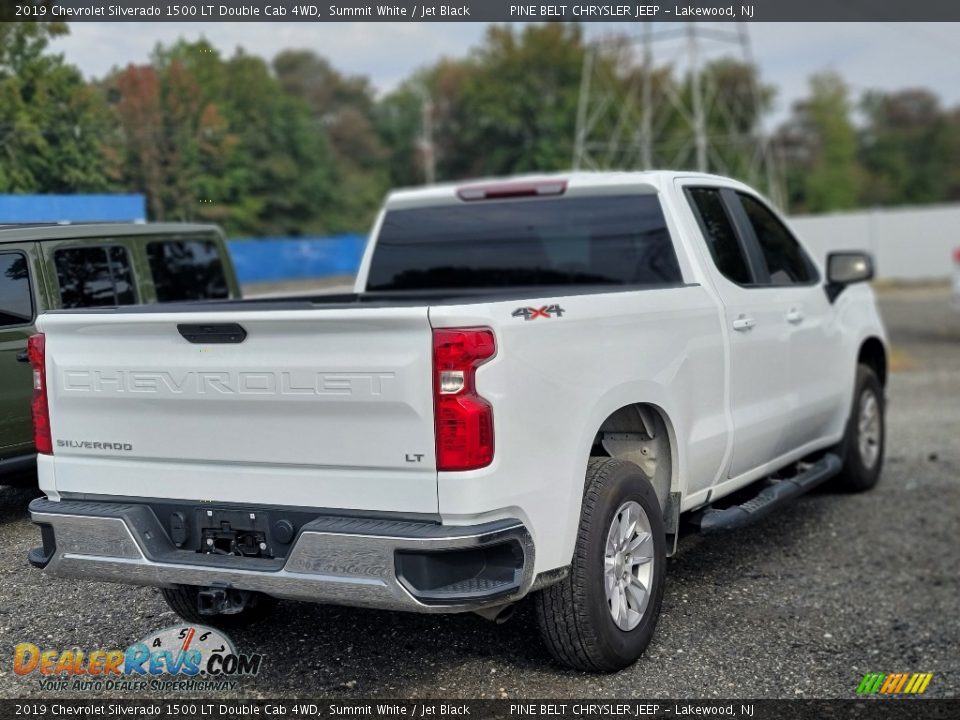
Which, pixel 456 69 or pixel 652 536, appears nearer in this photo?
pixel 652 536

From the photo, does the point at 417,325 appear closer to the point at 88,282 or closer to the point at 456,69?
the point at 88,282

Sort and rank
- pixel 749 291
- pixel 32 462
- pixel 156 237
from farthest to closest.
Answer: pixel 156 237
pixel 749 291
pixel 32 462

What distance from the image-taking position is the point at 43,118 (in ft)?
26.3

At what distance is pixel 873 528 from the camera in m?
6.91

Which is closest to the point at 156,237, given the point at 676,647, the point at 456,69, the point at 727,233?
the point at 727,233

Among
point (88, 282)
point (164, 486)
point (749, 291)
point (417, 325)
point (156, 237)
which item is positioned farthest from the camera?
point (156, 237)

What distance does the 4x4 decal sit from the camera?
3879mm

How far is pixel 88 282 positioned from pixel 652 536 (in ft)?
11.6

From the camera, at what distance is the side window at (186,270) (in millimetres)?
6926

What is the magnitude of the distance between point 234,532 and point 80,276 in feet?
9.14

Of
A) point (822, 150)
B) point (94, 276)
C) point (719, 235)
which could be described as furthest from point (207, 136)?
point (822, 150)

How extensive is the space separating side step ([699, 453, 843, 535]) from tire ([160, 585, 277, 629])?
2.06 meters

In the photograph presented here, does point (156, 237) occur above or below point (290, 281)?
above

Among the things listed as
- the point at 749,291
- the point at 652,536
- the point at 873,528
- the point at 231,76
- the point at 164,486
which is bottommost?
the point at 873,528
